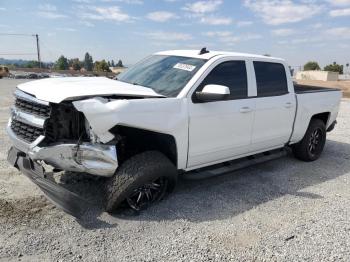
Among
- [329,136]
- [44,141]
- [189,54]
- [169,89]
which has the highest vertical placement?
[189,54]

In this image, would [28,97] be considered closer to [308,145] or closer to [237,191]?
[237,191]

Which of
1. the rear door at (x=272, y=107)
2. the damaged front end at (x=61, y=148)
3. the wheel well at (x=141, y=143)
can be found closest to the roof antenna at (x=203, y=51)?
the rear door at (x=272, y=107)

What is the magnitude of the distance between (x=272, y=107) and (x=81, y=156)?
3023 millimetres

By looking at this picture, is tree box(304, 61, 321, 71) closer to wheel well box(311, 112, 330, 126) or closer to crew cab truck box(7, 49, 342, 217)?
wheel well box(311, 112, 330, 126)

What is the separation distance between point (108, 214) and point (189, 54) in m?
2.46

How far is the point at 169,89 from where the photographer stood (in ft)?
14.7

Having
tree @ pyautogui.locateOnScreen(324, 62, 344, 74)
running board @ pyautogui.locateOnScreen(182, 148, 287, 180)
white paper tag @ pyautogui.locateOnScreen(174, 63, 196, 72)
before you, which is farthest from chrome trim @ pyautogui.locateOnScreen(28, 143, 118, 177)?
tree @ pyautogui.locateOnScreen(324, 62, 344, 74)

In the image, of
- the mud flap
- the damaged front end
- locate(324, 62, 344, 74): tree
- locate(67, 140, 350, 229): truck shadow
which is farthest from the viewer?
locate(324, 62, 344, 74): tree

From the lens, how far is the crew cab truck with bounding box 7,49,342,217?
3.74 meters

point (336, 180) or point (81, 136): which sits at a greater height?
point (81, 136)

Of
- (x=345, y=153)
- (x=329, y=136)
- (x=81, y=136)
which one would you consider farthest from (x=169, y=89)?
(x=329, y=136)

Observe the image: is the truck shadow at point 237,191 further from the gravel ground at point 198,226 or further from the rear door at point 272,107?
the rear door at point 272,107

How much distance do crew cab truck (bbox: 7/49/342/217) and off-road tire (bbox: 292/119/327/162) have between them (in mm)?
1060

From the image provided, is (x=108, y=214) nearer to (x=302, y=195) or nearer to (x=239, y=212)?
(x=239, y=212)
